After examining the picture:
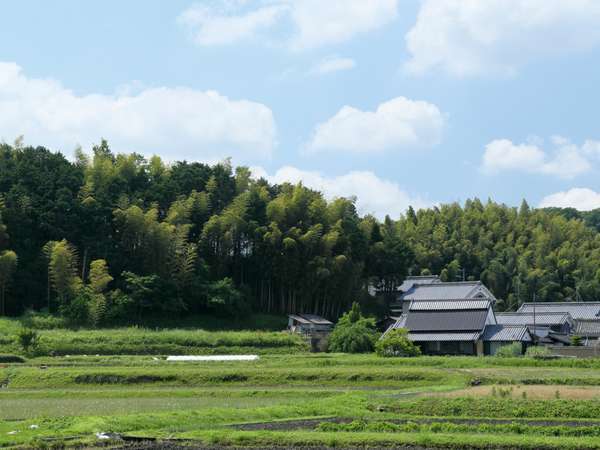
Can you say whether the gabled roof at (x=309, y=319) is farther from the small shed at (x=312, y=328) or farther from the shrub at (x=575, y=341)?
the shrub at (x=575, y=341)

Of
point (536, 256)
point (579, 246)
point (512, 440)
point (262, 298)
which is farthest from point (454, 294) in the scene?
point (512, 440)

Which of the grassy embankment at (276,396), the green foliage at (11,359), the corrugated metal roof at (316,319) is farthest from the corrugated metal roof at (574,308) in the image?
the green foliage at (11,359)

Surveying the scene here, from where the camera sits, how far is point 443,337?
4188 centimetres

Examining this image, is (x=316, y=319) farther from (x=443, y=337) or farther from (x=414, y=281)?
(x=414, y=281)

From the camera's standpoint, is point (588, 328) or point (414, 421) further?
point (588, 328)

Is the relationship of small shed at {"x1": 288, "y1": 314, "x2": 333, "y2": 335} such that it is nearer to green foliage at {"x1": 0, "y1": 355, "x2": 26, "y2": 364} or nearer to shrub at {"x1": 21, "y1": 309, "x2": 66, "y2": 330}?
shrub at {"x1": 21, "y1": 309, "x2": 66, "y2": 330}

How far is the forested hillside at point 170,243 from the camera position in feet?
154

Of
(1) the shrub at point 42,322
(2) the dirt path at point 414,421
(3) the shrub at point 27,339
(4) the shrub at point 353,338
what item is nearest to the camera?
(2) the dirt path at point 414,421

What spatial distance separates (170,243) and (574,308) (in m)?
28.8

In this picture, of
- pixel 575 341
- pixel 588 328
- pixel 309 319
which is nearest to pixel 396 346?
pixel 309 319

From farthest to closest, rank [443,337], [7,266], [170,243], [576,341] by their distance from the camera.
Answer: [170,243]
[7,266]
[576,341]
[443,337]

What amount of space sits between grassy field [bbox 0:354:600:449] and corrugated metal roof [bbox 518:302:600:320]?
24326 mm

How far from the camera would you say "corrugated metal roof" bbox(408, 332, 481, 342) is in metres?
41.3

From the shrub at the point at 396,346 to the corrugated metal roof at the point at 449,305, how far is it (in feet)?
16.7
